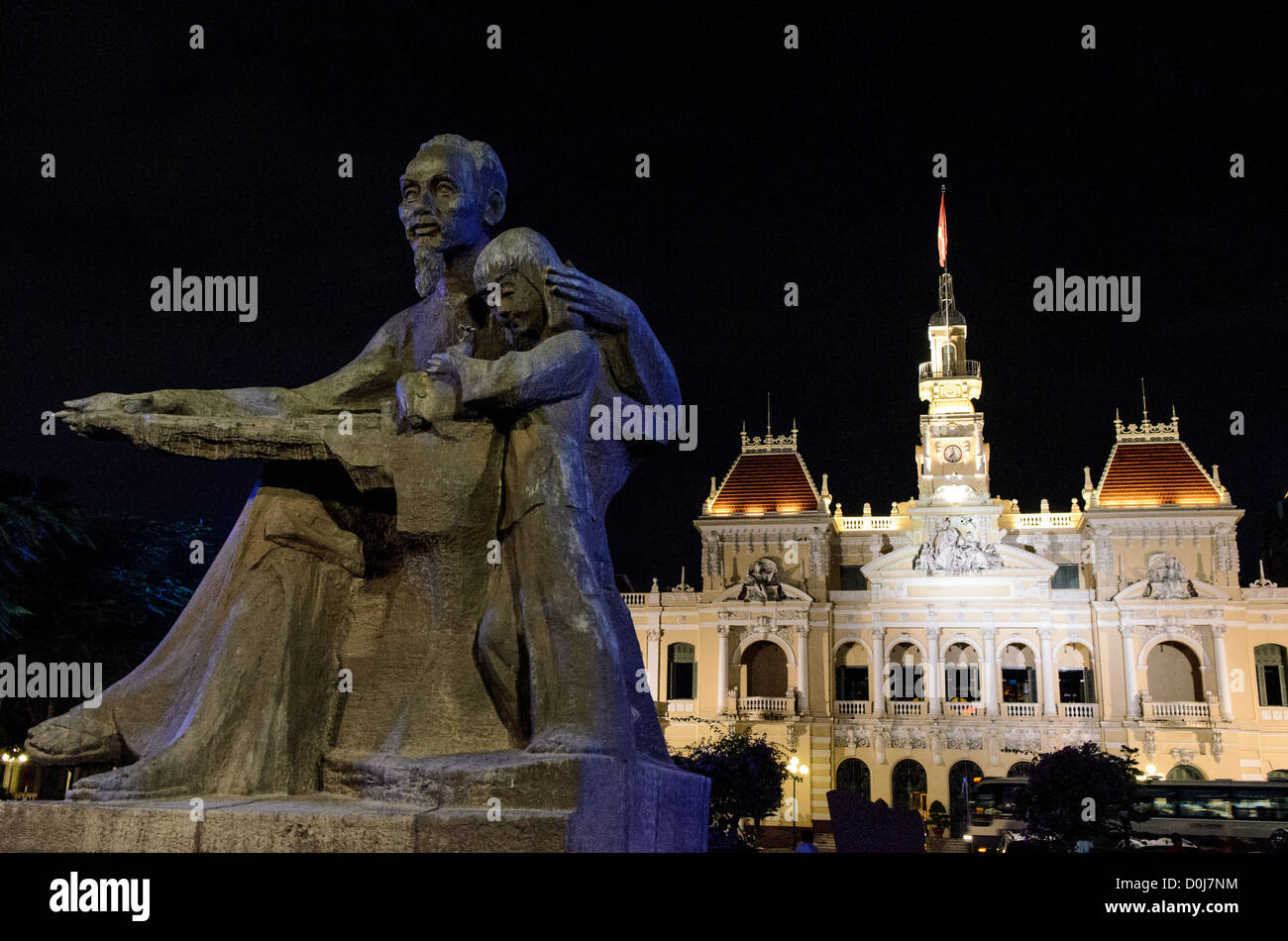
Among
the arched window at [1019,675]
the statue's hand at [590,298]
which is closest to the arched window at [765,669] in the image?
the arched window at [1019,675]

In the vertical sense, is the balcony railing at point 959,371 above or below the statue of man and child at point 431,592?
above

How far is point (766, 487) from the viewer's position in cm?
3781

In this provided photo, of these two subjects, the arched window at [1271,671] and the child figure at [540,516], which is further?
the arched window at [1271,671]

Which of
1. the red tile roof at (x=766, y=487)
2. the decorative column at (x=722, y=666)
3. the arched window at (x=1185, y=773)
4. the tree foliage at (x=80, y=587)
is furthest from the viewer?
the red tile roof at (x=766, y=487)

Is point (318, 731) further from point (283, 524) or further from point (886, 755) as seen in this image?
point (886, 755)

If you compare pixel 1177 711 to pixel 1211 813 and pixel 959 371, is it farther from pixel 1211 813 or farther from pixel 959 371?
pixel 959 371

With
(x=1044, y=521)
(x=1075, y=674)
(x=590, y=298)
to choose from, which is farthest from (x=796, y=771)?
(x=590, y=298)

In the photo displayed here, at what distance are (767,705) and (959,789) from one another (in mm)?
6130

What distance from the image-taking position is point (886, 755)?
33125 mm

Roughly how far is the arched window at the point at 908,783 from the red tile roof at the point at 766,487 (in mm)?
8691

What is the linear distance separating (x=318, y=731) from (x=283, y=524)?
0.59 meters

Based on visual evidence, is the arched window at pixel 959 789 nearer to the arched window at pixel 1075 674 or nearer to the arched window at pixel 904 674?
the arched window at pixel 904 674

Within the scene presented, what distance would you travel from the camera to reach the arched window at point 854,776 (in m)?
33.2
